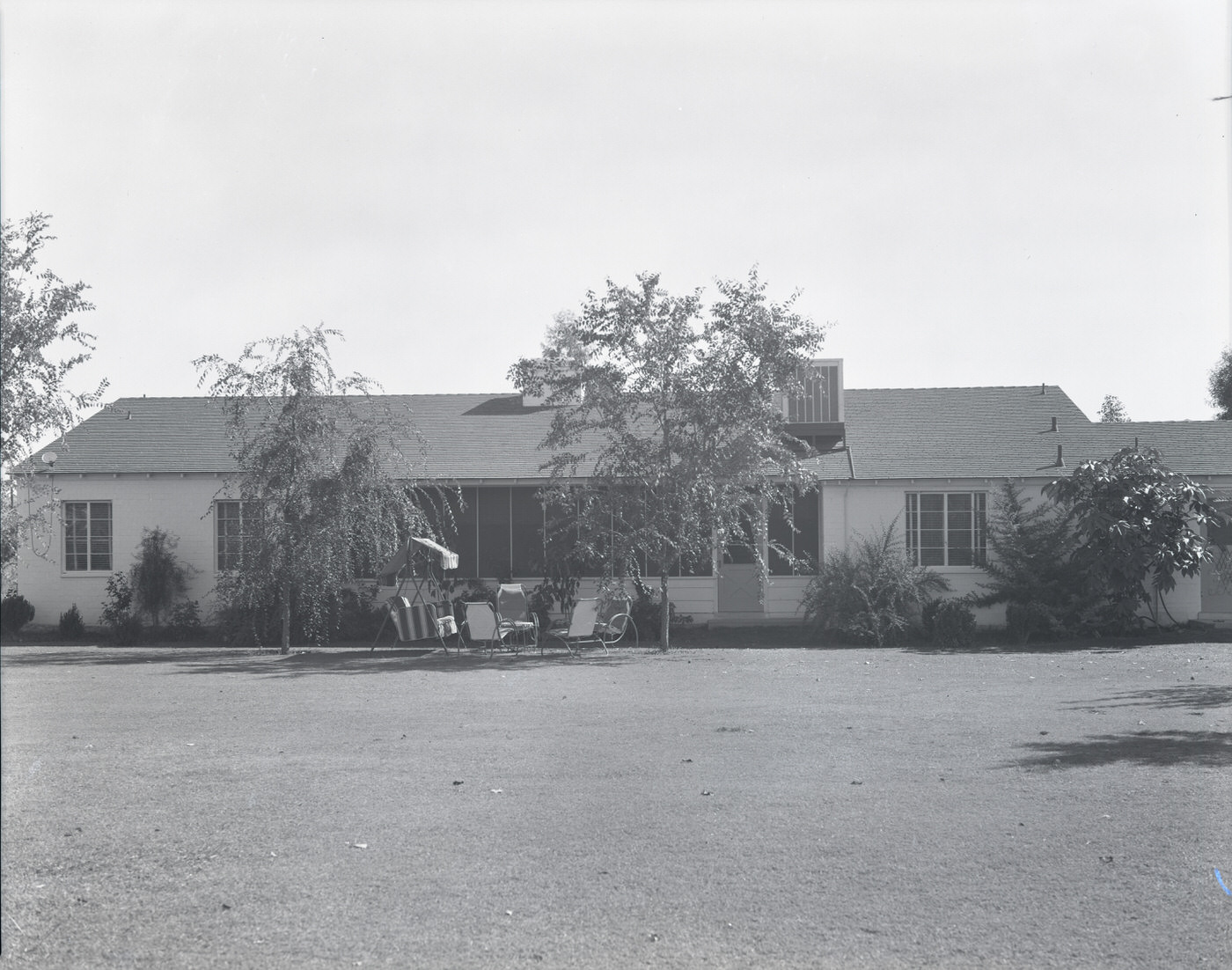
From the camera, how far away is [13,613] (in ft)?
14.6

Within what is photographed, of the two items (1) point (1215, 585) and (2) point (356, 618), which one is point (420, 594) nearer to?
(2) point (356, 618)

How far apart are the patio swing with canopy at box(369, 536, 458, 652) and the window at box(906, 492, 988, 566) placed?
8721 millimetres

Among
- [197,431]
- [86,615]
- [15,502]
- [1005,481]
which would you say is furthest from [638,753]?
[197,431]

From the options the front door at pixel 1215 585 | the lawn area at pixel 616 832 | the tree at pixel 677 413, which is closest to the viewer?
the lawn area at pixel 616 832

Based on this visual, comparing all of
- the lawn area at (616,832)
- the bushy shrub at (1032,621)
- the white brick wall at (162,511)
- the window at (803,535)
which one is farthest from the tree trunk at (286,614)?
the bushy shrub at (1032,621)

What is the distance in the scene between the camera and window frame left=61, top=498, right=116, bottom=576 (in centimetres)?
2470

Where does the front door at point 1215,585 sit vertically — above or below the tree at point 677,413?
below

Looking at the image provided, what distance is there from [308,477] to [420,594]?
13.8ft

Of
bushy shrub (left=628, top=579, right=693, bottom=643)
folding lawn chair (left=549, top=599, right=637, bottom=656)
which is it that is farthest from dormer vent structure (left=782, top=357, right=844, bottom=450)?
folding lawn chair (left=549, top=599, right=637, bottom=656)

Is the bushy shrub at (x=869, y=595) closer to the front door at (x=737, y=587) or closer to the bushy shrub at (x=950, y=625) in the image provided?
the bushy shrub at (x=950, y=625)

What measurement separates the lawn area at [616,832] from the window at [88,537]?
12.3 m

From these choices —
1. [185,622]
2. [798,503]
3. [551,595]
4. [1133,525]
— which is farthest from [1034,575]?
[185,622]

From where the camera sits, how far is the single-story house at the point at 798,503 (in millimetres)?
24047

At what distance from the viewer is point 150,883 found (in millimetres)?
6102
